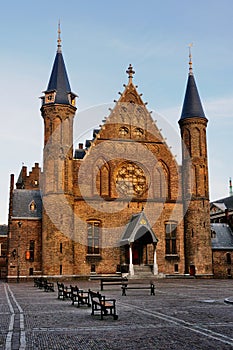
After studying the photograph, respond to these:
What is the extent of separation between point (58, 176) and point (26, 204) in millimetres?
5079

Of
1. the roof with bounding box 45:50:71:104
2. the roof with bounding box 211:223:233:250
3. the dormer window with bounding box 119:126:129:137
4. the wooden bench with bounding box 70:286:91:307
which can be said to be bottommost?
the wooden bench with bounding box 70:286:91:307

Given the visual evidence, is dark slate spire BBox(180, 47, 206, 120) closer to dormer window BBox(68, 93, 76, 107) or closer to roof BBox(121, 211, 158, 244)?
dormer window BBox(68, 93, 76, 107)

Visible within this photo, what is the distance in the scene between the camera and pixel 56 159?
47219 millimetres

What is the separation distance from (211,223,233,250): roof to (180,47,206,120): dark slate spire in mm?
14617

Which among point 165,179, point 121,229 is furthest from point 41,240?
point 165,179

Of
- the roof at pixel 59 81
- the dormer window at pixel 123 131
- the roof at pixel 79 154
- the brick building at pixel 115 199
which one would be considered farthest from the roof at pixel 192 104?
the roof at pixel 59 81

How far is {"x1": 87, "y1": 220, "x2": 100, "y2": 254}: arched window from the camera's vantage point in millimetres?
47812

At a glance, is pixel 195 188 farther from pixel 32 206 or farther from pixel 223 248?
pixel 32 206

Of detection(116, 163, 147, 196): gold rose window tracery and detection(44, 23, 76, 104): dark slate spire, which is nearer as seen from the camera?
detection(44, 23, 76, 104): dark slate spire

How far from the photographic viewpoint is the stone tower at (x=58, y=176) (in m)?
45.5

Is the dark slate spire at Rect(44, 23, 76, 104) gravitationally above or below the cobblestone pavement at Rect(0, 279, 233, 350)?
Answer: above

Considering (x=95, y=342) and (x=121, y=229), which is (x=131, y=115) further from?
(x=95, y=342)

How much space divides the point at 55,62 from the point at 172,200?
19742mm

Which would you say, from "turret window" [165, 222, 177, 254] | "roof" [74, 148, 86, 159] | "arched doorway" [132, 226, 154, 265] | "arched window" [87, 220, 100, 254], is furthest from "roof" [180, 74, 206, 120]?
"arched window" [87, 220, 100, 254]
